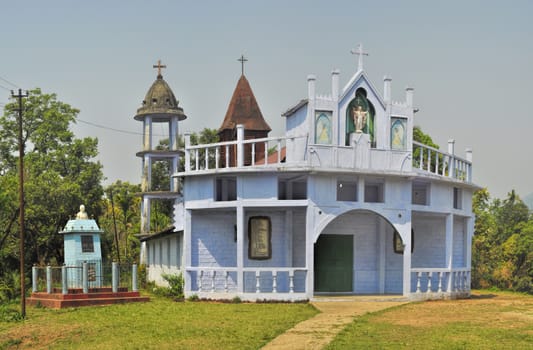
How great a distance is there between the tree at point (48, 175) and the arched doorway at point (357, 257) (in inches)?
825

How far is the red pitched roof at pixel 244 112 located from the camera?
4266cm

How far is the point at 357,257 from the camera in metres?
32.3

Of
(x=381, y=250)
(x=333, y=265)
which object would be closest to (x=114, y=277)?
(x=333, y=265)

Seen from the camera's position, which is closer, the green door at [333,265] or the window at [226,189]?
the window at [226,189]

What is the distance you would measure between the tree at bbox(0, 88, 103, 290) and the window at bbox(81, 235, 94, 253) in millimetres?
15583

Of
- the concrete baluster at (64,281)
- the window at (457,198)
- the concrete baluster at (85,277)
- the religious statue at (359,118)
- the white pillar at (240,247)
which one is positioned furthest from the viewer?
the window at (457,198)

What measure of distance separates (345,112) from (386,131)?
171cm

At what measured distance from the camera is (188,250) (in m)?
30.2

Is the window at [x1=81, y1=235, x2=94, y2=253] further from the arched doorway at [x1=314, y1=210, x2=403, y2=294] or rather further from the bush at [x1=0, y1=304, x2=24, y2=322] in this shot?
the arched doorway at [x1=314, y1=210, x2=403, y2=294]

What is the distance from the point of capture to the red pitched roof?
4266 centimetres

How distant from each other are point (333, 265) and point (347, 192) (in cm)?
278

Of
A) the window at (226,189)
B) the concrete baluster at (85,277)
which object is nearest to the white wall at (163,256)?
the window at (226,189)

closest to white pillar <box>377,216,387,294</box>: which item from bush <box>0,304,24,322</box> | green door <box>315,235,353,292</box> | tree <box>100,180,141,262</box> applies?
green door <box>315,235,353,292</box>

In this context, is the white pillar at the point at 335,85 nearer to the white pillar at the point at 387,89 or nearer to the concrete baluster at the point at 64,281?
the white pillar at the point at 387,89
